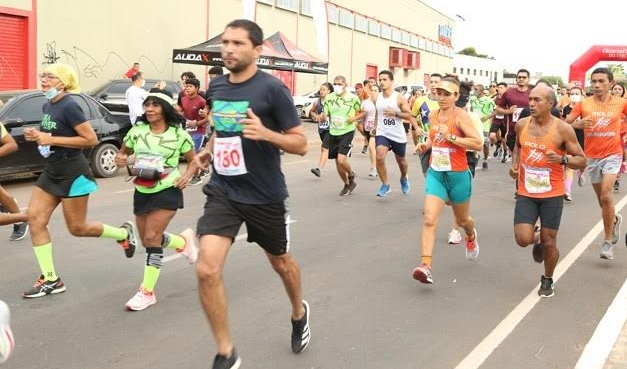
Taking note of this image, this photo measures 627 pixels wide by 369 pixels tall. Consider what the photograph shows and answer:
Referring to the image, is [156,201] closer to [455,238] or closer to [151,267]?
[151,267]

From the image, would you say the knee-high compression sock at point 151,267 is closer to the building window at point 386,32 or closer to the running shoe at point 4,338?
the running shoe at point 4,338

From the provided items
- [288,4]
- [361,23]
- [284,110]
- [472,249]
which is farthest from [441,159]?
[361,23]

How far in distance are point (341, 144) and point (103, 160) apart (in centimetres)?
427

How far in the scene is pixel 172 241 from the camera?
213 inches

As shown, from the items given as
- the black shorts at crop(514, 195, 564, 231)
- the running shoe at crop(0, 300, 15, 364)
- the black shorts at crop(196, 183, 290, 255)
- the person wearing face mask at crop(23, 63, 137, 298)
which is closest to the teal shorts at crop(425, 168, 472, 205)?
the black shorts at crop(514, 195, 564, 231)

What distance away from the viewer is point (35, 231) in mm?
5160

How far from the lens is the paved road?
165 inches

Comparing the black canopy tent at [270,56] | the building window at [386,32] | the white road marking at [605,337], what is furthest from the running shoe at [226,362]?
the building window at [386,32]

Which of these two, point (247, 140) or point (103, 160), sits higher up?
point (247, 140)

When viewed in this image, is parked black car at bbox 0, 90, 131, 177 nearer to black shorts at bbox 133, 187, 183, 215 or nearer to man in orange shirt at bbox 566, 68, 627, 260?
black shorts at bbox 133, 187, 183, 215

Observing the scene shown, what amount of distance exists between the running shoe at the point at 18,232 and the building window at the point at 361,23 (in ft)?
114

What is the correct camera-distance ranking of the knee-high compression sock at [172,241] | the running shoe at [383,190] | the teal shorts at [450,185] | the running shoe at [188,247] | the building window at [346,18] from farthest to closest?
1. the building window at [346,18]
2. the running shoe at [383,190]
3. the teal shorts at [450,185]
4. the running shoe at [188,247]
5. the knee-high compression sock at [172,241]

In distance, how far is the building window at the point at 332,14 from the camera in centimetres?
3588

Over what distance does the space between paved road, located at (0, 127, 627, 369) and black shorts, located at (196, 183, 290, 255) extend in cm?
76
